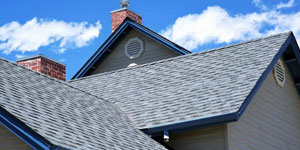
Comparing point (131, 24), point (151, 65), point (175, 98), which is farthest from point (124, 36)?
point (175, 98)

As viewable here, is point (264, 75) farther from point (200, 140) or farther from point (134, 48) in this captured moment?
point (134, 48)

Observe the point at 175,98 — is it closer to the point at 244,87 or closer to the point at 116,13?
the point at 244,87

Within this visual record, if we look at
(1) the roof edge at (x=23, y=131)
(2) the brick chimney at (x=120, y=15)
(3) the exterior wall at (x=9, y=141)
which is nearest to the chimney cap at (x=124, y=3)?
(2) the brick chimney at (x=120, y=15)

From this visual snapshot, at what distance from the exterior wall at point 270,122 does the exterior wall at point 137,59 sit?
18.8 ft

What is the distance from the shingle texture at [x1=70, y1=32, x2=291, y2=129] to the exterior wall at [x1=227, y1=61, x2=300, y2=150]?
2.29ft

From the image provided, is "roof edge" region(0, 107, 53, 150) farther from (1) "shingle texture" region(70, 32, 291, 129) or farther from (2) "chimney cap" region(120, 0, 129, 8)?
(2) "chimney cap" region(120, 0, 129, 8)

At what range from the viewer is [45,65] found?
17.8m

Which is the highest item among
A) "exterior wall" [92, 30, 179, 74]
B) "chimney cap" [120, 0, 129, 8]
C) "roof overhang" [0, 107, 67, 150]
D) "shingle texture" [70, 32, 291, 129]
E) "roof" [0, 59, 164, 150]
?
"chimney cap" [120, 0, 129, 8]

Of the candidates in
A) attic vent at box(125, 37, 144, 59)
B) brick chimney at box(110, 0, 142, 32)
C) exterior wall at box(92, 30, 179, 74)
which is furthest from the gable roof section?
brick chimney at box(110, 0, 142, 32)

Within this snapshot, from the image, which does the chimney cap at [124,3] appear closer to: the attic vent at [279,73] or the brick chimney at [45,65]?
the brick chimney at [45,65]

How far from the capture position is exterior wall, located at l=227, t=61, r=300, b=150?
14188mm

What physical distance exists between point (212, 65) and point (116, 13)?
8.29m

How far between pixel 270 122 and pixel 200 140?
2.86 m

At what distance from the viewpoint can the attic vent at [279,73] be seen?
1648cm
